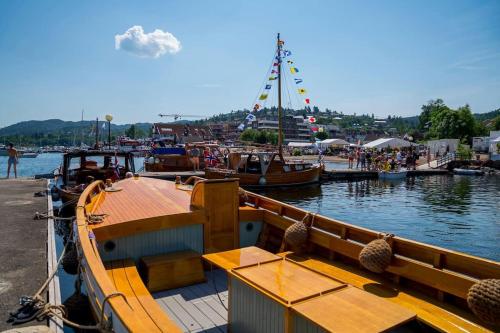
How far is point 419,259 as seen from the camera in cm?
420

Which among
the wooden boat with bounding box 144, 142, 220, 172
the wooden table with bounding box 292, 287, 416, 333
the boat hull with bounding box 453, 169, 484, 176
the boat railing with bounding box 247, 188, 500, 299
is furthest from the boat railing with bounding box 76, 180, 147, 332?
the boat hull with bounding box 453, 169, 484, 176

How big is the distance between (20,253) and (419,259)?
271 inches

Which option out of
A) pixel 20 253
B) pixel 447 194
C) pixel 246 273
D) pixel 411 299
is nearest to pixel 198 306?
pixel 246 273

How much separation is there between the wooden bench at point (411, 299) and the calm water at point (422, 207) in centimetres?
919

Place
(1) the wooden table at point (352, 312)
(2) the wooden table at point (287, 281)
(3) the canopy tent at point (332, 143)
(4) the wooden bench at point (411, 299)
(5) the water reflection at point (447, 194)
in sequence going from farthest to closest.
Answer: (3) the canopy tent at point (332, 143)
(5) the water reflection at point (447, 194)
(4) the wooden bench at point (411, 299)
(2) the wooden table at point (287, 281)
(1) the wooden table at point (352, 312)

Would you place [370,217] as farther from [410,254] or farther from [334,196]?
[410,254]

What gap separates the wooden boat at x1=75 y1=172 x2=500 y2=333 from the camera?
9.48 feet

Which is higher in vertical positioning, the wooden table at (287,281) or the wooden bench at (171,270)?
the wooden table at (287,281)

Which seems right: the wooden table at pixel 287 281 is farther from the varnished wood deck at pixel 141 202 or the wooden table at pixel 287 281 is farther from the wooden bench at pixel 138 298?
the varnished wood deck at pixel 141 202

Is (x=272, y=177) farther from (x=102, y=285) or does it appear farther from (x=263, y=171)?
(x=102, y=285)

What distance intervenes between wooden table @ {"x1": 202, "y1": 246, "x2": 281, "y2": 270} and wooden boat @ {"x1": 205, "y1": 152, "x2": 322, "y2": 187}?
20.4 m

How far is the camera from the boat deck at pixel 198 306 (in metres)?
4.19

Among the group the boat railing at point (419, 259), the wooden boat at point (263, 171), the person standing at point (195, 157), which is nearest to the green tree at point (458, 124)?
the wooden boat at point (263, 171)

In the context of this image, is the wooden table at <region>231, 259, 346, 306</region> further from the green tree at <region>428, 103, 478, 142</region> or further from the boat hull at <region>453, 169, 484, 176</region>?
the green tree at <region>428, 103, 478, 142</region>
